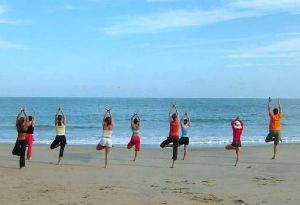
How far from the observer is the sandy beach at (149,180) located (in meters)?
10.0

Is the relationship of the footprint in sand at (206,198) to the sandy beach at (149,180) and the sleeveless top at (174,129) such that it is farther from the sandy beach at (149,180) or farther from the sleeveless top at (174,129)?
the sleeveless top at (174,129)

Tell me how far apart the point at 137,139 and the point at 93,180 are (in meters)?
3.80

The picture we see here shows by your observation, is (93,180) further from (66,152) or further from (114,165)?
(66,152)

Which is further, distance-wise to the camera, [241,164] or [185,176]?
[241,164]

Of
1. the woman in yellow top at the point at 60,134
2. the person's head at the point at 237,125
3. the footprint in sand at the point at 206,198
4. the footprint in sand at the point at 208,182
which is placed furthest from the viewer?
the person's head at the point at 237,125

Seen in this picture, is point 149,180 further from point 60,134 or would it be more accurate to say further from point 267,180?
point 60,134

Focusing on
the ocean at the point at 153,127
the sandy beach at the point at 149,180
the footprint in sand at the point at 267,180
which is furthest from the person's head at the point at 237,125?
the ocean at the point at 153,127

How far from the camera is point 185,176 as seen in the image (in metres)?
13.2

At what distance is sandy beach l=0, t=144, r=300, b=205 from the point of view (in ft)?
32.9

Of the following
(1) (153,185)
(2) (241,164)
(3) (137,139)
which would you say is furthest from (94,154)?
(1) (153,185)

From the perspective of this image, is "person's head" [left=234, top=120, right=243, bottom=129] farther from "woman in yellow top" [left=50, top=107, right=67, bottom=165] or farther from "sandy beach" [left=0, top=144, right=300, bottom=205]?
"woman in yellow top" [left=50, top=107, right=67, bottom=165]

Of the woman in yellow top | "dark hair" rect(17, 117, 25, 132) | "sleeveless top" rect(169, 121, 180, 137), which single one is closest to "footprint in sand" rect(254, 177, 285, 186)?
"sleeveless top" rect(169, 121, 180, 137)

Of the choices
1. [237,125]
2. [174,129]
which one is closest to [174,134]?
[174,129]

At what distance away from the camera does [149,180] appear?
1243 cm
